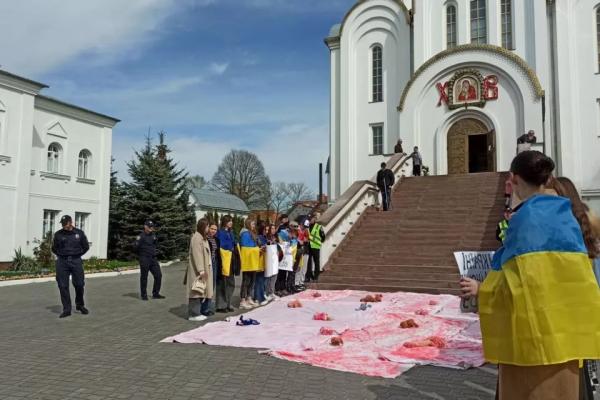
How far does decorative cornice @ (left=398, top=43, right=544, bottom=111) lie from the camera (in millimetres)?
24000

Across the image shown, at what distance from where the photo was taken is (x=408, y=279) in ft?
43.9

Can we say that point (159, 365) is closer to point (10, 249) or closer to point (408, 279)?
point (408, 279)

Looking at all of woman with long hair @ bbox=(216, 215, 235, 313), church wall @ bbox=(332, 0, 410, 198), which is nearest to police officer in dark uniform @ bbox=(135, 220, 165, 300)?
woman with long hair @ bbox=(216, 215, 235, 313)

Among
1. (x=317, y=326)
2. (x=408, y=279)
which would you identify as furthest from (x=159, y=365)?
(x=408, y=279)

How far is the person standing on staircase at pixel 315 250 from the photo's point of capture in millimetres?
14531

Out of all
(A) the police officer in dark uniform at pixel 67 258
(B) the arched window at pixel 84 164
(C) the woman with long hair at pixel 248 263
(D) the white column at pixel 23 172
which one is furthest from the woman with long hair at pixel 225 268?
(B) the arched window at pixel 84 164

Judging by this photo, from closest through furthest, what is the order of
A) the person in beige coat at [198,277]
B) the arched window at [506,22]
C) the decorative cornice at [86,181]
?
1. the person in beige coat at [198,277]
2. the arched window at [506,22]
3. the decorative cornice at [86,181]

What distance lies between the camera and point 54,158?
2656 cm

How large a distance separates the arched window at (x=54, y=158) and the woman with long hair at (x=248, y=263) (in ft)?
59.4

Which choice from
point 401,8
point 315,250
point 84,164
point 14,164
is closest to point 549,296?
point 315,250

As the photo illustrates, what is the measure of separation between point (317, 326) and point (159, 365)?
3198 mm

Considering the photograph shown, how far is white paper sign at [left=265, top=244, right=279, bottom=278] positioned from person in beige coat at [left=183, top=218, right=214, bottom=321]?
2.26m

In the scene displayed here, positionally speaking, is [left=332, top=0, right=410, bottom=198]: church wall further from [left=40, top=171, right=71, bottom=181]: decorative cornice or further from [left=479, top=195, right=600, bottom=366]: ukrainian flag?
[left=479, top=195, right=600, bottom=366]: ukrainian flag

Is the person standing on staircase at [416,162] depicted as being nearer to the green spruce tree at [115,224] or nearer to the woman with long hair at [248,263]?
the woman with long hair at [248,263]
